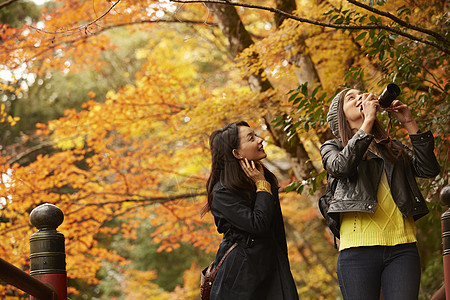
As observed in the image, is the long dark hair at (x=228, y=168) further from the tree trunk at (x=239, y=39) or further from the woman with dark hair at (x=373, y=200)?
the tree trunk at (x=239, y=39)

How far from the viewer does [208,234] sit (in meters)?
12.0

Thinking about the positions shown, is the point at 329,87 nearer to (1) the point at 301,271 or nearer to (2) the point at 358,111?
(2) the point at 358,111

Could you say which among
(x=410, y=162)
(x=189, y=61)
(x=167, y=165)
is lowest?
(x=410, y=162)

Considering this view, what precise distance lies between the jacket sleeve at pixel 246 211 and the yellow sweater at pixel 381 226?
44 centimetres

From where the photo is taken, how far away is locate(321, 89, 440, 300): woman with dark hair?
2807 millimetres

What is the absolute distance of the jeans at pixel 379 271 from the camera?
276 centimetres

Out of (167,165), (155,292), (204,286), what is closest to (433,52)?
(204,286)

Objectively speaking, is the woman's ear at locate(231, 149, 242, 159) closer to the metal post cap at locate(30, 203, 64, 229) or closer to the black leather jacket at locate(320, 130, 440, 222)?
the black leather jacket at locate(320, 130, 440, 222)

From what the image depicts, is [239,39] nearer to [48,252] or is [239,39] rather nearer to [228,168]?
[228,168]

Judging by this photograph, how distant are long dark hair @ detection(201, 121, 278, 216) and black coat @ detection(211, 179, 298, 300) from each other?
0.24 ft

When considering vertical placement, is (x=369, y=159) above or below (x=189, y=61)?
below

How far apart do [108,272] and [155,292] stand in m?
1.57

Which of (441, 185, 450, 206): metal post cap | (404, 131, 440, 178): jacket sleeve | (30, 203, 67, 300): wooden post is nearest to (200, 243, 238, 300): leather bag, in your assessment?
(30, 203, 67, 300): wooden post

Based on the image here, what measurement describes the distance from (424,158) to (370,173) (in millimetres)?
312
